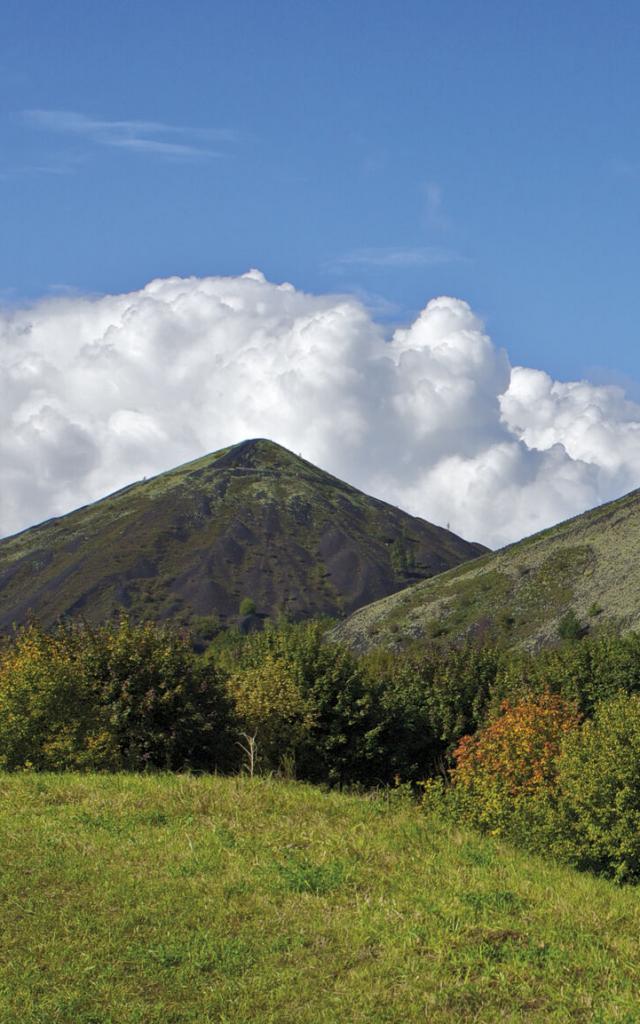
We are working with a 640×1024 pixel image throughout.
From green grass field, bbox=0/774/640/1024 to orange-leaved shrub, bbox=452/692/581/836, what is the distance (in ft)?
12.1

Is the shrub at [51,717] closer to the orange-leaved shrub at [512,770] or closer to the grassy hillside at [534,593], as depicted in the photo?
the orange-leaved shrub at [512,770]

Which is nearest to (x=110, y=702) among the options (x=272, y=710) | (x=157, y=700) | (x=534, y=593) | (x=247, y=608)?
(x=157, y=700)

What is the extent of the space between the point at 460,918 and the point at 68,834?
544 centimetres

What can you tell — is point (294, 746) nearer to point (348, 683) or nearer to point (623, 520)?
point (348, 683)

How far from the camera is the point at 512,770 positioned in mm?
22891

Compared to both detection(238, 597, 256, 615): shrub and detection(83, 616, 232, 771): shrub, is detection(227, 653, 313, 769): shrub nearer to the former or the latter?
detection(83, 616, 232, 771): shrub

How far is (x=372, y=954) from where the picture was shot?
31.5 feet

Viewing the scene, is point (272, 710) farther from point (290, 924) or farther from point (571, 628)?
point (571, 628)

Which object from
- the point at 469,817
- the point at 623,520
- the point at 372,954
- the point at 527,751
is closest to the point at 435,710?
the point at 527,751

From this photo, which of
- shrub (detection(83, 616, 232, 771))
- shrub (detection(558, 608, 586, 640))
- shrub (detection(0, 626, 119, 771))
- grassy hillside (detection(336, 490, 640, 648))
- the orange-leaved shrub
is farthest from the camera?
Answer: grassy hillside (detection(336, 490, 640, 648))

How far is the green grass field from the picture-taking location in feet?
28.2

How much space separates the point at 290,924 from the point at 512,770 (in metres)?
13.5

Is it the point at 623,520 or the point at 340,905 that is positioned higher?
the point at 623,520

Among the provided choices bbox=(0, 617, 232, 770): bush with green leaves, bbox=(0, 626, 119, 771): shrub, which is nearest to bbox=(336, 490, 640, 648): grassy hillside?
bbox=(0, 617, 232, 770): bush with green leaves
